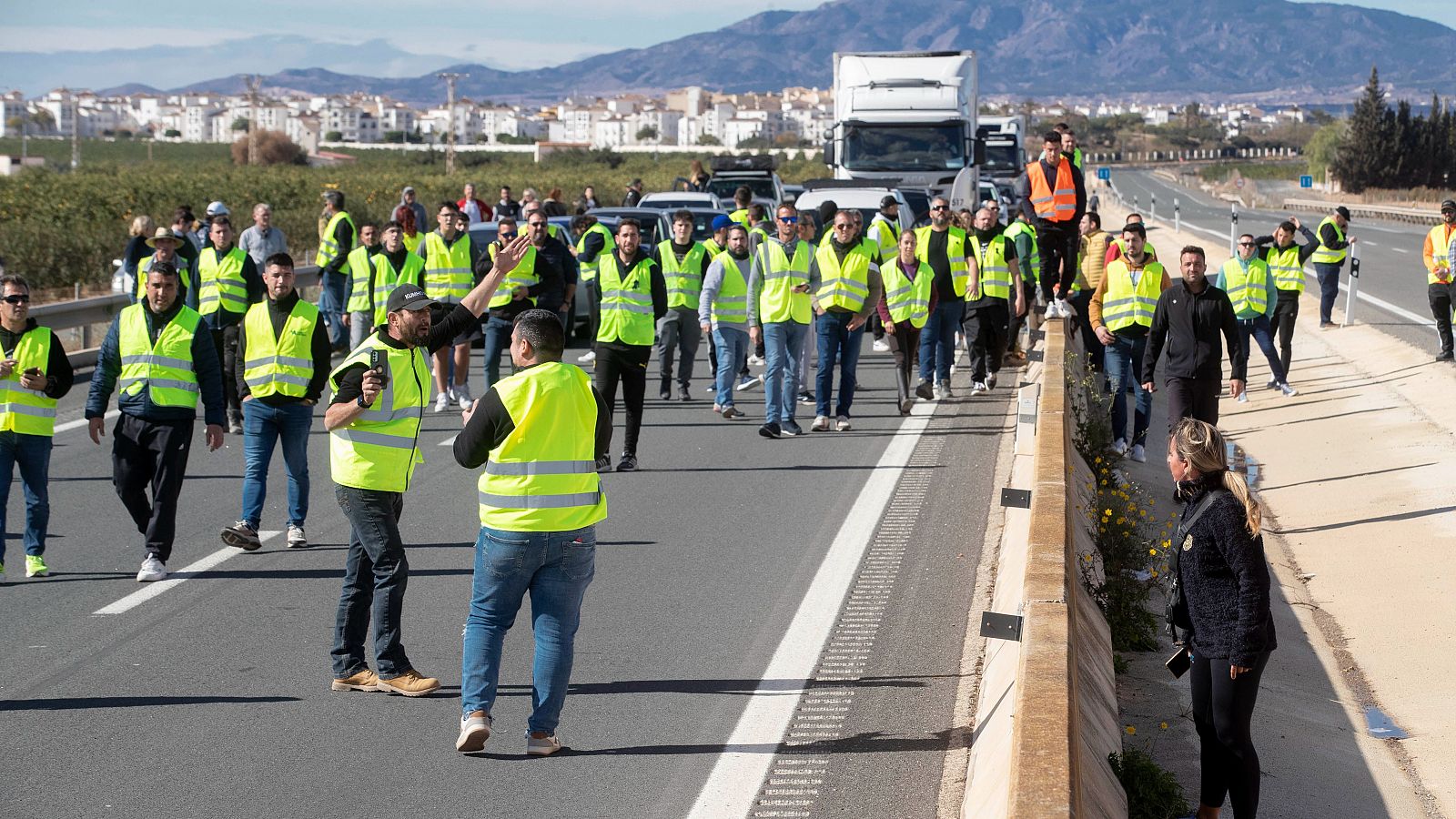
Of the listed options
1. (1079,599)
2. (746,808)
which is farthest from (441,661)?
(1079,599)

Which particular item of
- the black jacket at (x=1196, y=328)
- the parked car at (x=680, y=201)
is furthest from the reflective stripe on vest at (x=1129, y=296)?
the parked car at (x=680, y=201)

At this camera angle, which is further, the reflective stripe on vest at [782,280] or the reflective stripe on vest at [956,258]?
the reflective stripe on vest at [956,258]

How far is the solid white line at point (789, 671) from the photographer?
6.10m

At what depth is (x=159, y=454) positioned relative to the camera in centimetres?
966

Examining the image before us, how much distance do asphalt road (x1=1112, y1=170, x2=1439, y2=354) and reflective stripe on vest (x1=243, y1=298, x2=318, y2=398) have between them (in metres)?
15.3

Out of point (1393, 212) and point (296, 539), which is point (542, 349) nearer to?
point (296, 539)

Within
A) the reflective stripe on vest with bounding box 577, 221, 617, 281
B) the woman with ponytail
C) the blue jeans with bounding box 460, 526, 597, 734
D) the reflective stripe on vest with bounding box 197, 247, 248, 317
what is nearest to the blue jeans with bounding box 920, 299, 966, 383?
the reflective stripe on vest with bounding box 577, 221, 617, 281

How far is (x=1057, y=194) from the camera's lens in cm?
1588

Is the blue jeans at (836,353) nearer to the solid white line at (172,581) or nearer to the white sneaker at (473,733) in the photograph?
the solid white line at (172,581)

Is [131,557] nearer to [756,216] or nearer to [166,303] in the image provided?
[166,303]

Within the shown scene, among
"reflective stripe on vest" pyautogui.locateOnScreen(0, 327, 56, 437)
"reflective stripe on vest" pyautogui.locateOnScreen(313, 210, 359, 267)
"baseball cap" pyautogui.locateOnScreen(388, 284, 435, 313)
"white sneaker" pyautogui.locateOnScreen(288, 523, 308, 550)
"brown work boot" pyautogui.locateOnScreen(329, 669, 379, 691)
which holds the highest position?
"baseball cap" pyautogui.locateOnScreen(388, 284, 435, 313)

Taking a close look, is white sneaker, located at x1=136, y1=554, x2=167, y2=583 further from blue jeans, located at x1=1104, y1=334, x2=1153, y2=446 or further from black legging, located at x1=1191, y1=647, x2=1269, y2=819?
blue jeans, located at x1=1104, y1=334, x2=1153, y2=446

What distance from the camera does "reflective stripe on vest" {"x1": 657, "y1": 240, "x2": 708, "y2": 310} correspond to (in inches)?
628

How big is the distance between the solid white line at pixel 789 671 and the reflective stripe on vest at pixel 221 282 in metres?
5.65
